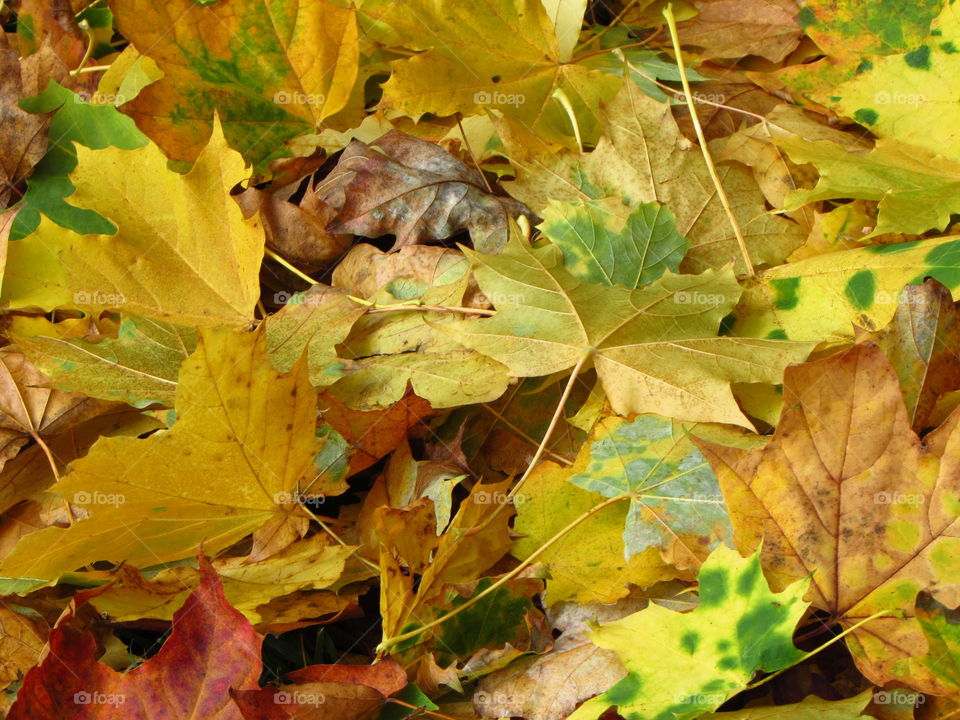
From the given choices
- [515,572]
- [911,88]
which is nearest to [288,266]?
[515,572]

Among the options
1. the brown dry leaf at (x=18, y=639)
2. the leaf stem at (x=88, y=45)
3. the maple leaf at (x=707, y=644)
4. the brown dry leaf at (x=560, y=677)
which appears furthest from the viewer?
the leaf stem at (x=88, y=45)

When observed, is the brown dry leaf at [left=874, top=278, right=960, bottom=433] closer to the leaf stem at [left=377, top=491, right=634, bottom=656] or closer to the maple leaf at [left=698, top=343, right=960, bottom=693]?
the maple leaf at [left=698, top=343, right=960, bottom=693]

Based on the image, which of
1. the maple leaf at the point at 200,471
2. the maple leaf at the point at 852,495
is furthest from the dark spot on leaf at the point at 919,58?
the maple leaf at the point at 200,471

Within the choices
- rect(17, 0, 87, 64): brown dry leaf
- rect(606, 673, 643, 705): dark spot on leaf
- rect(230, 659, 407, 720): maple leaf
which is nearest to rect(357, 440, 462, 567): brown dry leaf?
rect(230, 659, 407, 720): maple leaf

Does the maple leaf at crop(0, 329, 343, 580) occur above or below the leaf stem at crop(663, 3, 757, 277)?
below

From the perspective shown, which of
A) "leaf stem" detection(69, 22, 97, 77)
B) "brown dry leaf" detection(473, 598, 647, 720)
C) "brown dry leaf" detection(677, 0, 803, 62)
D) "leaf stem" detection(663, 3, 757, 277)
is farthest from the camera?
"leaf stem" detection(69, 22, 97, 77)

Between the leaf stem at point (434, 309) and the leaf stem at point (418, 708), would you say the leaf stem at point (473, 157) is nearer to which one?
the leaf stem at point (434, 309)

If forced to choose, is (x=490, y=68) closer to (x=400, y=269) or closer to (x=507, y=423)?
(x=400, y=269)
